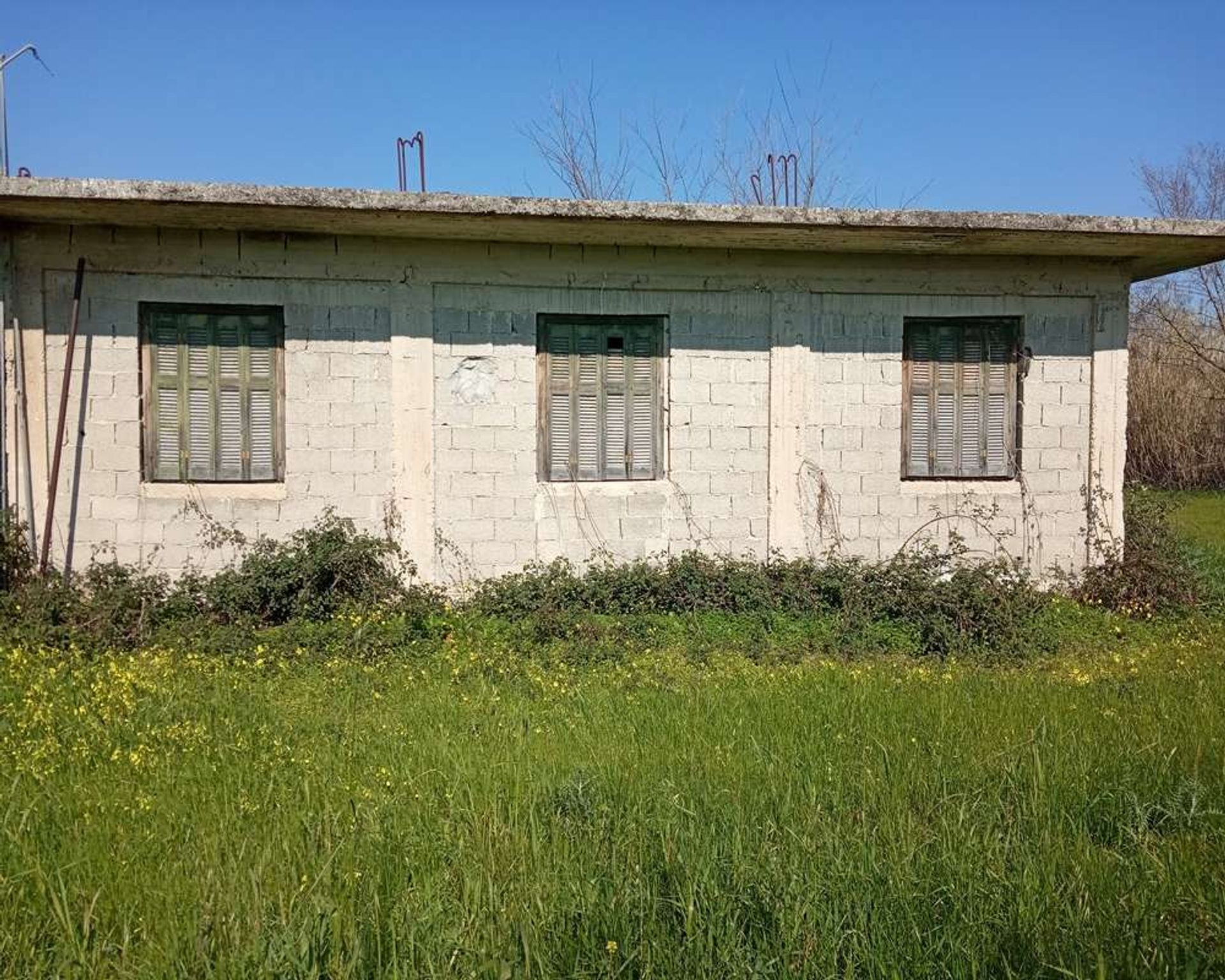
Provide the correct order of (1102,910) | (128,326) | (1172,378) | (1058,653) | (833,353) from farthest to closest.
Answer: (1172,378) < (833,353) < (128,326) < (1058,653) < (1102,910)

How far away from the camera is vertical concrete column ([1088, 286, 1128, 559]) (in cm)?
951

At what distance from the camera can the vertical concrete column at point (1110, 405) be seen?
9.51 metres

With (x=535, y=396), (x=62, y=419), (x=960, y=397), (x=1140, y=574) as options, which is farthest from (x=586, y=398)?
(x=1140, y=574)

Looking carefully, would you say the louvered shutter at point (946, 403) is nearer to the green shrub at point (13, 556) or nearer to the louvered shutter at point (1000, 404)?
the louvered shutter at point (1000, 404)

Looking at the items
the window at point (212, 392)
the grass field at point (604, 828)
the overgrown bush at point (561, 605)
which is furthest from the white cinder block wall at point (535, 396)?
the grass field at point (604, 828)

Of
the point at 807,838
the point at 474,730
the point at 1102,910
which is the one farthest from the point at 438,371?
the point at 1102,910

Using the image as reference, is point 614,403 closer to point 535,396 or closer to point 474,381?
point 535,396

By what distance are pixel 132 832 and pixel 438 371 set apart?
17.5 feet

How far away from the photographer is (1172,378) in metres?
22.2

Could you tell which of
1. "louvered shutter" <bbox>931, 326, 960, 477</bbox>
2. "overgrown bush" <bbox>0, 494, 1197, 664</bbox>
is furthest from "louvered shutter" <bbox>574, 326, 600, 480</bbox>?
"louvered shutter" <bbox>931, 326, 960, 477</bbox>

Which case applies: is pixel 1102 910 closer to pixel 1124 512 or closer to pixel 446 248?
pixel 446 248

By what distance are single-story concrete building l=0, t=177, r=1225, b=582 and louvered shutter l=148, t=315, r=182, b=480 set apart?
0.03 meters

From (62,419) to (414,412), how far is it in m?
2.70

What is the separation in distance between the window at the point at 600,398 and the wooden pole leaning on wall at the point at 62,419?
3706mm
